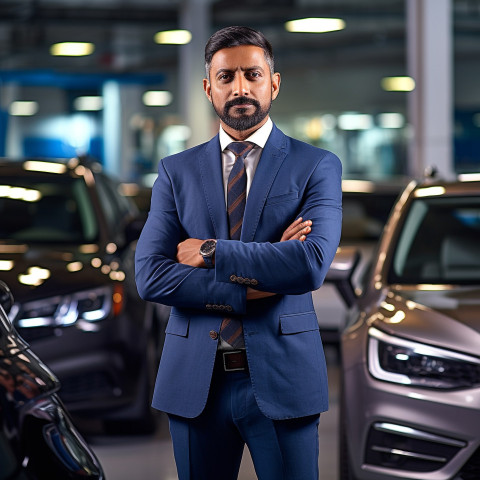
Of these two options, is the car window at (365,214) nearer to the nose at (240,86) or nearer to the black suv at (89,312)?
the black suv at (89,312)

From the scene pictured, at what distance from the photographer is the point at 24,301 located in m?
5.86

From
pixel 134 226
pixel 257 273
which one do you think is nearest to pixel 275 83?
pixel 257 273

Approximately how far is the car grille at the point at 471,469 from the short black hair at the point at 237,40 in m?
1.91

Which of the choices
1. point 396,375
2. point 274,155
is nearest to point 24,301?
point 396,375

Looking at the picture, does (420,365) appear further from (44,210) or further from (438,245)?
(44,210)

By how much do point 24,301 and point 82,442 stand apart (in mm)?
3452

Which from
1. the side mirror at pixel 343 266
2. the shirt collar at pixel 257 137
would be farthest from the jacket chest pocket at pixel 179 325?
the side mirror at pixel 343 266

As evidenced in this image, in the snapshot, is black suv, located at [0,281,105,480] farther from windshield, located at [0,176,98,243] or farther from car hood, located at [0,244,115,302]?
windshield, located at [0,176,98,243]

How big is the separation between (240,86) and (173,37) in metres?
18.4

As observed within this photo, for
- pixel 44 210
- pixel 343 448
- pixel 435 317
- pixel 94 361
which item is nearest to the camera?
pixel 435 317

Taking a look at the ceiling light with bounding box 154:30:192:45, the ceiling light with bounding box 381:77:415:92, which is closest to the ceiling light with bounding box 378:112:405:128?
the ceiling light with bounding box 381:77:415:92

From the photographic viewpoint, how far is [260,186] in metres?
2.70

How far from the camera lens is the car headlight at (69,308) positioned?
19.2ft

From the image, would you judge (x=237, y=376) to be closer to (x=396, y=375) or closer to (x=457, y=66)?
(x=396, y=375)
